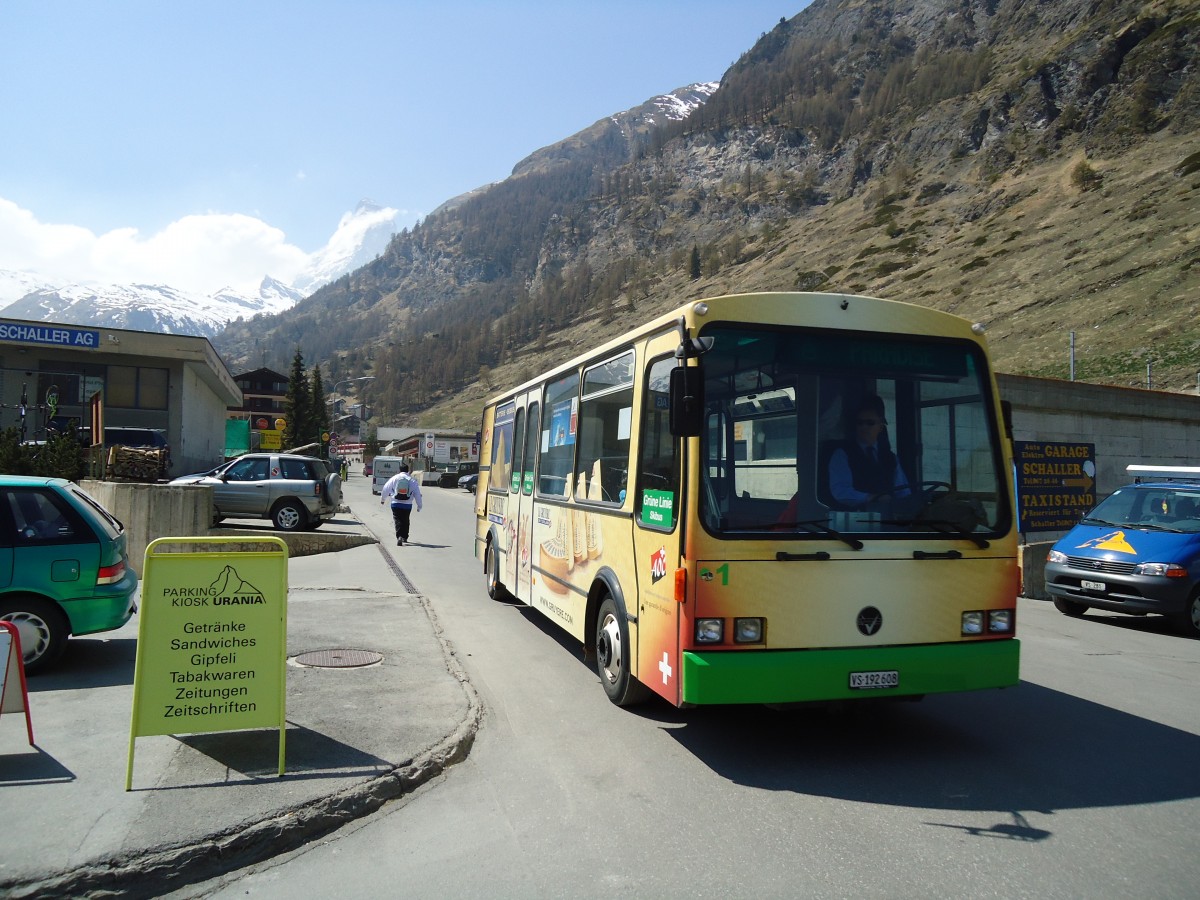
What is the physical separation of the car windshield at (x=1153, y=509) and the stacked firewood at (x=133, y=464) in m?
14.8

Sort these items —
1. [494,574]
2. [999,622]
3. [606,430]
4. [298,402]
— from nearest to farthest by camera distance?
[999,622], [606,430], [494,574], [298,402]

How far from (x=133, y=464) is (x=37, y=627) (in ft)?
29.4

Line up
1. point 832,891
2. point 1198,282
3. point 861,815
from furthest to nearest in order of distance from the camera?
point 1198,282 < point 861,815 < point 832,891

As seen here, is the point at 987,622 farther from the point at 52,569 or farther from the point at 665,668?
the point at 52,569

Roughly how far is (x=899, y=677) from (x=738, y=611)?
1128 mm

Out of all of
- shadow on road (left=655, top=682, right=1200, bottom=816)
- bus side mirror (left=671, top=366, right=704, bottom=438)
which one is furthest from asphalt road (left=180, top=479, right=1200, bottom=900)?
bus side mirror (left=671, top=366, right=704, bottom=438)

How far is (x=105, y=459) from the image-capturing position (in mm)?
17578

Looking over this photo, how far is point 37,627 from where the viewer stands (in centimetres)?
716

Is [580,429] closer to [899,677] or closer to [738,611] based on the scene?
[738,611]

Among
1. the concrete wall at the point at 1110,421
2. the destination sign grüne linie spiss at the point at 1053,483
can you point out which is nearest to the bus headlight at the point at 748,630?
the concrete wall at the point at 1110,421

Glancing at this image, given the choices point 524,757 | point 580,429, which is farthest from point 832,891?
point 580,429

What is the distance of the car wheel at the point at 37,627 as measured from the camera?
7.06m

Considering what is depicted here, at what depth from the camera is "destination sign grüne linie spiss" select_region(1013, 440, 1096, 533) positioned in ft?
60.8

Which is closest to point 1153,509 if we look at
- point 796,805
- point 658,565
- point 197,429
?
point 658,565
